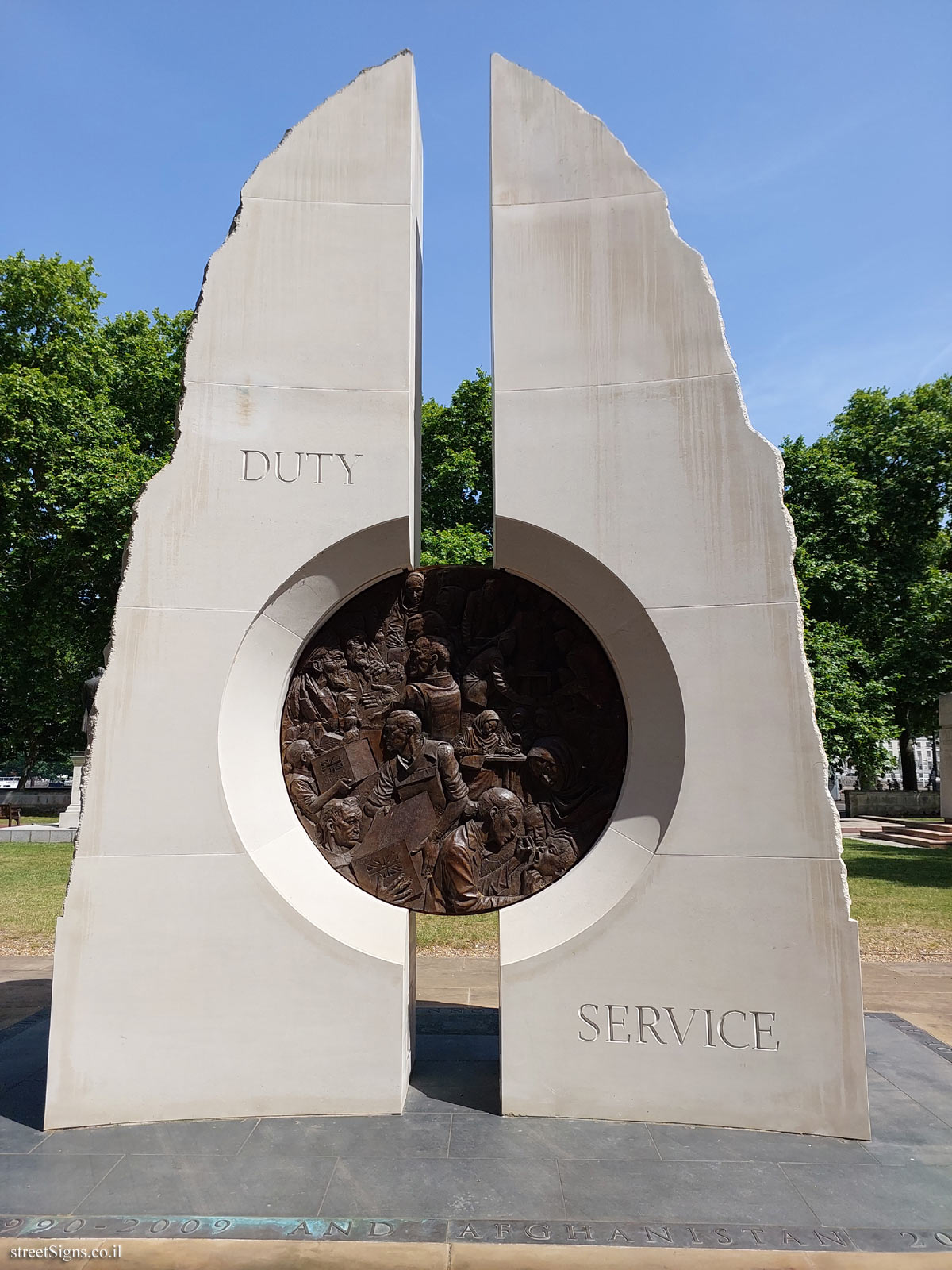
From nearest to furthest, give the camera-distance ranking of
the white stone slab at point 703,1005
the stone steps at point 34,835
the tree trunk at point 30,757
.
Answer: the white stone slab at point 703,1005 < the stone steps at point 34,835 < the tree trunk at point 30,757

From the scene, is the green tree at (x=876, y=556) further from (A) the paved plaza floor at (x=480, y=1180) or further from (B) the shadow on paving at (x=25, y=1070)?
(B) the shadow on paving at (x=25, y=1070)

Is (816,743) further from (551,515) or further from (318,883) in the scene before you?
(318,883)

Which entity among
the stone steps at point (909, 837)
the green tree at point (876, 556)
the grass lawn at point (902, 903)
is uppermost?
the green tree at point (876, 556)

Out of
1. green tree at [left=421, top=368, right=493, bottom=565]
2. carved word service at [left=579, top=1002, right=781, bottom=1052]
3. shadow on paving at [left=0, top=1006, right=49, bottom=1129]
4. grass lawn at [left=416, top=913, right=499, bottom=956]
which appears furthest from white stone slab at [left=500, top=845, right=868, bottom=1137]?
green tree at [left=421, top=368, right=493, bottom=565]

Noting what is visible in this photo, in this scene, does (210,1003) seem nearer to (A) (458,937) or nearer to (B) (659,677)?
(B) (659,677)

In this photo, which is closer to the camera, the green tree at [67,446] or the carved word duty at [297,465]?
the carved word duty at [297,465]

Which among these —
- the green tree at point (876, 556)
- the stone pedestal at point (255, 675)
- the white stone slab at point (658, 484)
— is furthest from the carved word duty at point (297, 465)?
the green tree at point (876, 556)

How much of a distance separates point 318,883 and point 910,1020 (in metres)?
5.89

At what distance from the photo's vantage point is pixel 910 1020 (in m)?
7.82

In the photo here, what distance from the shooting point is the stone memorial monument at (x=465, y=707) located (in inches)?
215

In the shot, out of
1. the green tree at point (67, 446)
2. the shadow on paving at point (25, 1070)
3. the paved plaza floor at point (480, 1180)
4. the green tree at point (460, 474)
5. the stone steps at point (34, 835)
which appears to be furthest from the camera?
the stone steps at point (34, 835)

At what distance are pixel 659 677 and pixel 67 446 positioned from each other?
21.0 meters

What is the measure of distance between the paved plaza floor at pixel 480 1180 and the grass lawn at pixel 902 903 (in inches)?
170

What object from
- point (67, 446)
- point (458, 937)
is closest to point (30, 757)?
point (67, 446)
